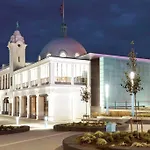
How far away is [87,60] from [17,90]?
51.9 ft

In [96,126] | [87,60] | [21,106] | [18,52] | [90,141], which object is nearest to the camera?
[90,141]

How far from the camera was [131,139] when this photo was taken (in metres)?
13.7

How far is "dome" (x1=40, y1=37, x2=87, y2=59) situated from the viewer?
49.7 meters

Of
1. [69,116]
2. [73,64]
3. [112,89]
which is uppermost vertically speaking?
[73,64]

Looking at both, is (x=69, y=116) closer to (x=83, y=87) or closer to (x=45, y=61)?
(x=83, y=87)

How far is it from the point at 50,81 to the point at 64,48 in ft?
35.6

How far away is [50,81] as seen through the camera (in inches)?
1604

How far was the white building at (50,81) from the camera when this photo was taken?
41.3 metres

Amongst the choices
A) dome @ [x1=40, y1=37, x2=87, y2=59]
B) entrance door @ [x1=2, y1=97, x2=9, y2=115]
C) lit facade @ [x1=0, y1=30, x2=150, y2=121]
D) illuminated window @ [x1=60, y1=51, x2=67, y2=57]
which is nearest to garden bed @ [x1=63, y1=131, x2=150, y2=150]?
lit facade @ [x1=0, y1=30, x2=150, y2=121]

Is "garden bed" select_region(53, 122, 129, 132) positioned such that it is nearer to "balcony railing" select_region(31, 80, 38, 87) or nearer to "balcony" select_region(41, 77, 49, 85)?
"balcony" select_region(41, 77, 49, 85)

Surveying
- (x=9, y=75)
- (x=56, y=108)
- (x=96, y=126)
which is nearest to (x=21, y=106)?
(x=9, y=75)

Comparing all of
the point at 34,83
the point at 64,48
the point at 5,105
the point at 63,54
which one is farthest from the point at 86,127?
the point at 5,105

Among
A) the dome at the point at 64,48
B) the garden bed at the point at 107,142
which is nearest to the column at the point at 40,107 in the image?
the dome at the point at 64,48

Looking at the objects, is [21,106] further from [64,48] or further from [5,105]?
[5,105]
